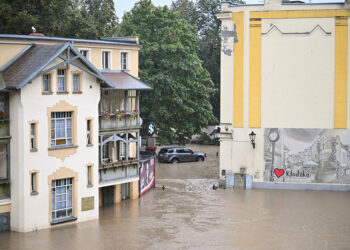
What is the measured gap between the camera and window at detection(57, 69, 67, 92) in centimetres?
3297

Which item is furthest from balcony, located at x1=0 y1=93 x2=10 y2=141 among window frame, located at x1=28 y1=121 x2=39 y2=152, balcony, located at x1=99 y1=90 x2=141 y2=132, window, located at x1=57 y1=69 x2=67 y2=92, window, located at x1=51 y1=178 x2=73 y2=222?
balcony, located at x1=99 y1=90 x2=141 y2=132

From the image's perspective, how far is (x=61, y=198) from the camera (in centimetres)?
3309

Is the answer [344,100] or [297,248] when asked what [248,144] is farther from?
[297,248]

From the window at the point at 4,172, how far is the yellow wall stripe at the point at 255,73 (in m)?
16.3

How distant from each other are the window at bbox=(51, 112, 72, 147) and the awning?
13.2 feet

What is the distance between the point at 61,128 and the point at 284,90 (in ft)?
49.1

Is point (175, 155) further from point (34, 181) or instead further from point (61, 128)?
point (34, 181)

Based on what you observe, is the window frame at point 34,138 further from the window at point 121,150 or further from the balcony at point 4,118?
the window at point 121,150

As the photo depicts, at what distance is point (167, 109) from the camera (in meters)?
52.8

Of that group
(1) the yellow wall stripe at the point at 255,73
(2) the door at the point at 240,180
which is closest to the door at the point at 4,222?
(2) the door at the point at 240,180

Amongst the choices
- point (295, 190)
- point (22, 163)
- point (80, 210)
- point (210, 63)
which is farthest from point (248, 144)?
point (210, 63)

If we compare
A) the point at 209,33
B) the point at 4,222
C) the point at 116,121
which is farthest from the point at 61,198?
the point at 209,33

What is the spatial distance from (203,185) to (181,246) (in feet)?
49.0

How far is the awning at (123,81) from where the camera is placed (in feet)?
122
